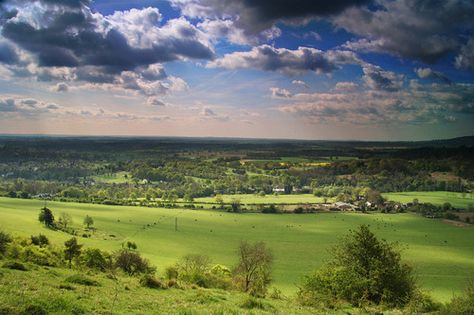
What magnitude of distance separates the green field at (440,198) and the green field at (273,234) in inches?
1080

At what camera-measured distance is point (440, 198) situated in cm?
14600

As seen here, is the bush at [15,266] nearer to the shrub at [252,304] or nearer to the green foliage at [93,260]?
the shrub at [252,304]

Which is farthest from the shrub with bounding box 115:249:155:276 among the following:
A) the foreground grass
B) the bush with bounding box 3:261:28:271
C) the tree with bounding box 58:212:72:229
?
the tree with bounding box 58:212:72:229

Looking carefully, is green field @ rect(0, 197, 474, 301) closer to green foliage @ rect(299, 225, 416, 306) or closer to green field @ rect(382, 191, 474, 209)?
green foliage @ rect(299, 225, 416, 306)

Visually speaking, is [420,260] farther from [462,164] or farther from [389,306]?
[462,164]

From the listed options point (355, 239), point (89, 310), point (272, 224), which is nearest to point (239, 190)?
point (272, 224)

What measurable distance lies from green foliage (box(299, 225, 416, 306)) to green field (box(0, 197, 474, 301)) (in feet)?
68.8

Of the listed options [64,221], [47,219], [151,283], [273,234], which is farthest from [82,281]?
[64,221]

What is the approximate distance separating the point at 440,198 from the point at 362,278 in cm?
13886

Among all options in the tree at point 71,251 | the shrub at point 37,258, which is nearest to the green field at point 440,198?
the tree at point 71,251

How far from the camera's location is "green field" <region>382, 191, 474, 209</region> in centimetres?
13500

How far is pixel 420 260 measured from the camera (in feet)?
230

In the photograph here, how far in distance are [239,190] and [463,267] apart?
4653 inches

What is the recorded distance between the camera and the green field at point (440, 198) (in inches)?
5315
